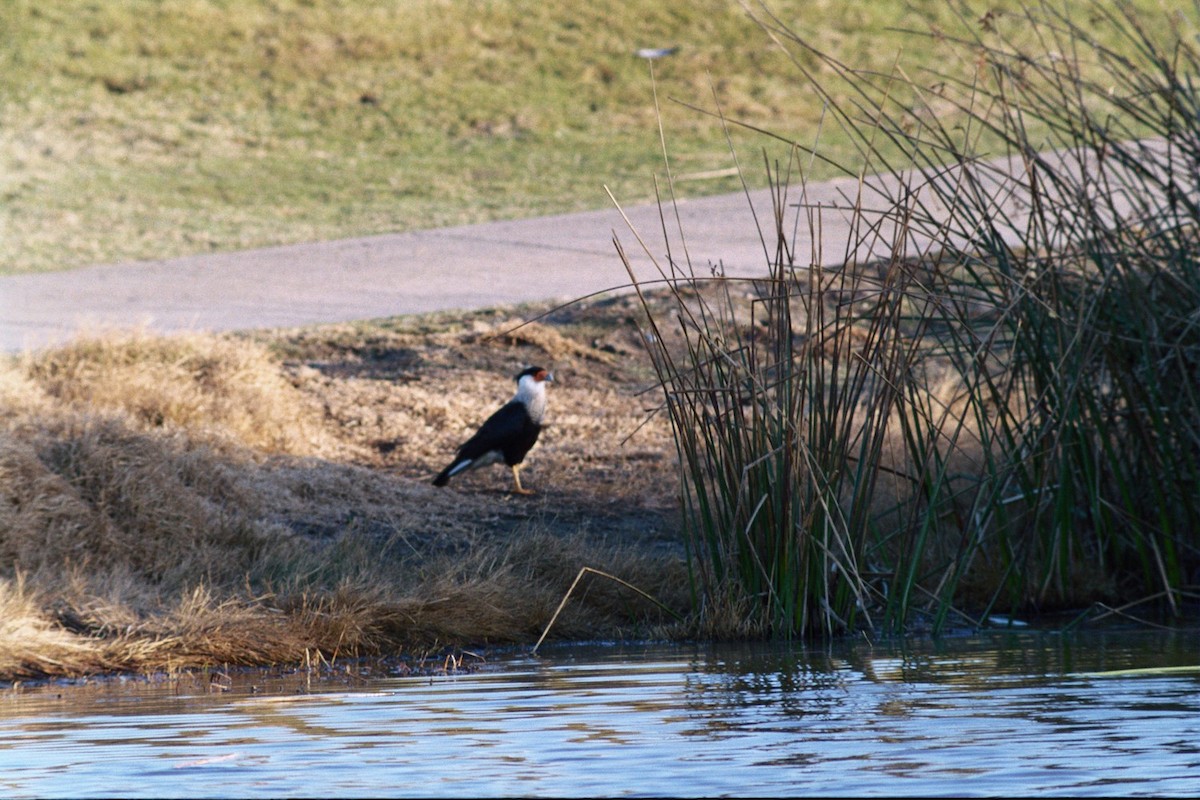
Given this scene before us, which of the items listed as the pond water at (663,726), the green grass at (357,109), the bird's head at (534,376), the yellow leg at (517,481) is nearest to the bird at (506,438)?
the yellow leg at (517,481)

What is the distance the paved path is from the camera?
13.0 metres

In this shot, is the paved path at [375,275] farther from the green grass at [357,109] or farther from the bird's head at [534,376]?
the bird's head at [534,376]

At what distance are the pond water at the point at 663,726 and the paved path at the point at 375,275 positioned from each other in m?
6.17

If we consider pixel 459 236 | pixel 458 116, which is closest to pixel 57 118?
pixel 458 116

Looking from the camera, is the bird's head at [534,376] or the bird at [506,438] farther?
the bird's head at [534,376]

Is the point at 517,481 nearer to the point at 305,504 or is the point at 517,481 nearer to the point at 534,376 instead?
the point at 534,376

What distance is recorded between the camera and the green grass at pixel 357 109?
19453mm

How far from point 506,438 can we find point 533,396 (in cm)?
35

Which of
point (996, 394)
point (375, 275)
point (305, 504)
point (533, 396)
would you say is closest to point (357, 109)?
point (375, 275)

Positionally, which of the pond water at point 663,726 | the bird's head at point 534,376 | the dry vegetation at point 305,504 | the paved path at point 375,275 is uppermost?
the paved path at point 375,275

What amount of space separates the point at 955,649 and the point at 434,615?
1931mm

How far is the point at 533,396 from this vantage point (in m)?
9.12

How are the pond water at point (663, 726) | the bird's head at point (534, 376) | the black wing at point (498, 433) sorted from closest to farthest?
the pond water at point (663, 726) < the black wing at point (498, 433) < the bird's head at point (534, 376)

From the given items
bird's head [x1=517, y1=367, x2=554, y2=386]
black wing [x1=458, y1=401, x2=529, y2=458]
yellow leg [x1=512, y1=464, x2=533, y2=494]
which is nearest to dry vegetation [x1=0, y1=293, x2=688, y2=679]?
yellow leg [x1=512, y1=464, x2=533, y2=494]
